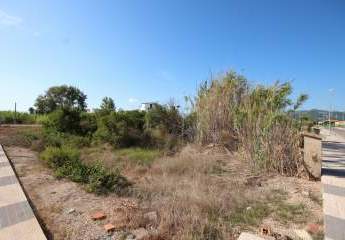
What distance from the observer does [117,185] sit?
15.5ft

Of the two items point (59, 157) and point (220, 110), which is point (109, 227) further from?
point (220, 110)

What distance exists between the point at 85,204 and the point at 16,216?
34.3 inches

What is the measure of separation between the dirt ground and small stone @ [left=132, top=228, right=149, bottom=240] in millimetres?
69

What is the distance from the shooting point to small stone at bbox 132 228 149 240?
9.35ft

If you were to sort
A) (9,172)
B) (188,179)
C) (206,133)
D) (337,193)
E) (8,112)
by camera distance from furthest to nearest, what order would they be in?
(8,112) → (206,133) → (9,172) → (188,179) → (337,193)

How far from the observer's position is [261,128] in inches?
246

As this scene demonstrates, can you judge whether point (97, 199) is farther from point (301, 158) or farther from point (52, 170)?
point (301, 158)

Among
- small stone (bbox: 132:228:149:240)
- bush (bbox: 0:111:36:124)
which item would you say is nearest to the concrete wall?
small stone (bbox: 132:228:149:240)

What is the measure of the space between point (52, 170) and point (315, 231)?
5.13 meters

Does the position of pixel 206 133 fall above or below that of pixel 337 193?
above

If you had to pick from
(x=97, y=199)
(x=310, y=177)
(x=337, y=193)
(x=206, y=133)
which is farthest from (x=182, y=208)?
(x=206, y=133)

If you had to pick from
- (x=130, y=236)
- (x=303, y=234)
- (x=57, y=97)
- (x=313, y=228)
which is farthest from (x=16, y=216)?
(x=57, y=97)

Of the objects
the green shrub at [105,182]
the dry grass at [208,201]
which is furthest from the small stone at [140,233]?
the green shrub at [105,182]

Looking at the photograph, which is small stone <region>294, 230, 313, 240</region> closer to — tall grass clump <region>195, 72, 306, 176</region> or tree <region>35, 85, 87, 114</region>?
tall grass clump <region>195, 72, 306, 176</region>
